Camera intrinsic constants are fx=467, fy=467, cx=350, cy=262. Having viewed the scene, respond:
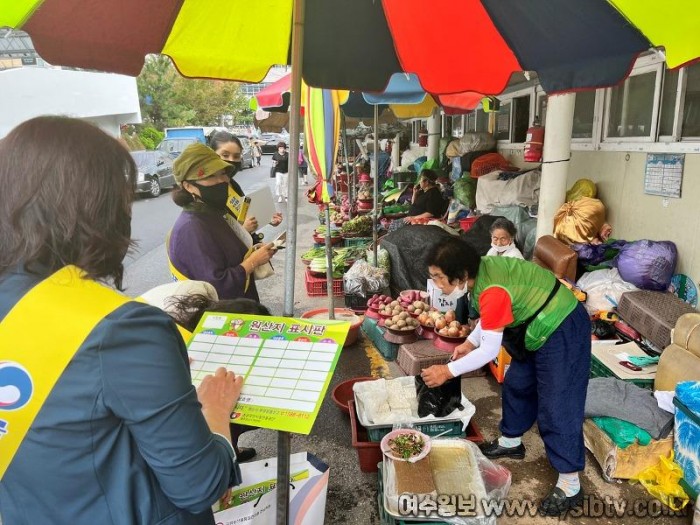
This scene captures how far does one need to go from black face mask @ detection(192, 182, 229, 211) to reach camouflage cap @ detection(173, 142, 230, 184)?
0.22ft

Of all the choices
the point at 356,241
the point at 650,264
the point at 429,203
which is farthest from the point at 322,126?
the point at 429,203

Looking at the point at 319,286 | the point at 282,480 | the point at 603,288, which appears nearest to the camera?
the point at 282,480

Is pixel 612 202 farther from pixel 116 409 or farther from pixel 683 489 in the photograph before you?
pixel 116 409

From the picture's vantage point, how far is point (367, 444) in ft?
9.18

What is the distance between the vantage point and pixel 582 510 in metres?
2.59

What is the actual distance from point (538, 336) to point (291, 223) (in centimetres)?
146

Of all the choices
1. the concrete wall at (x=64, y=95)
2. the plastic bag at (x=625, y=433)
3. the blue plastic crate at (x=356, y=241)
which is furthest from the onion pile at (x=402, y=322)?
the concrete wall at (x=64, y=95)

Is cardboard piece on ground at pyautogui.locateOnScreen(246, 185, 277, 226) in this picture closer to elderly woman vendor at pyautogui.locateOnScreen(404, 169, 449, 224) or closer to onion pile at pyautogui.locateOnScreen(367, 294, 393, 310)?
onion pile at pyautogui.locateOnScreen(367, 294, 393, 310)

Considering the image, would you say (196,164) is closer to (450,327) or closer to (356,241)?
(450,327)

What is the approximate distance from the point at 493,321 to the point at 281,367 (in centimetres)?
123

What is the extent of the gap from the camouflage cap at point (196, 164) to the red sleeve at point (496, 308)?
1633 millimetres

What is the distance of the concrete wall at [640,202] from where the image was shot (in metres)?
3.96

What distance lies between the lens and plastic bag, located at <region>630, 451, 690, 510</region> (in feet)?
8.44

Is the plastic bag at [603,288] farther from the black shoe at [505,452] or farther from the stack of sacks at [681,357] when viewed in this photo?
the black shoe at [505,452]
